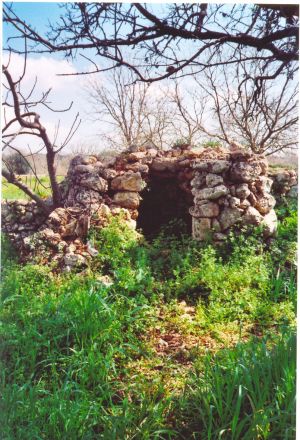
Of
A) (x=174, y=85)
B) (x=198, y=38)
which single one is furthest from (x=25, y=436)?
(x=198, y=38)

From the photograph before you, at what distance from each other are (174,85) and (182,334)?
132cm

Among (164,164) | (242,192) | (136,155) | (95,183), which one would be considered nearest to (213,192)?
(242,192)

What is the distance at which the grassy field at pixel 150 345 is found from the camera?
1697mm

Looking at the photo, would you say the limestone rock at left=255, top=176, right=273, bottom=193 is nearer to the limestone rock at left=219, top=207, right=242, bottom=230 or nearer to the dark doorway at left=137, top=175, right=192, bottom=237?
the limestone rock at left=219, top=207, right=242, bottom=230

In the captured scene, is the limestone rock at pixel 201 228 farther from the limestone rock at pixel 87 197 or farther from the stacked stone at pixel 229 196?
the limestone rock at pixel 87 197

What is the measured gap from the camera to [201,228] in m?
3.62

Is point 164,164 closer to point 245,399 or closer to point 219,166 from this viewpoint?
point 219,166

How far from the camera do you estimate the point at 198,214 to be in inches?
144

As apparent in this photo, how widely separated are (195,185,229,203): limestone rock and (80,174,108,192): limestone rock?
0.82 meters

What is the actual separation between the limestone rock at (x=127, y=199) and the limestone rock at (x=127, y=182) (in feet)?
0.16

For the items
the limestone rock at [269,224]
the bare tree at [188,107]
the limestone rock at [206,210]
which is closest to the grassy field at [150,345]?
the limestone rock at [269,224]

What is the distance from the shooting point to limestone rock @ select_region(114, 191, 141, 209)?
376cm

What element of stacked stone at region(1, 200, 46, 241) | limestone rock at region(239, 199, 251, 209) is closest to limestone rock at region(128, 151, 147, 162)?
stacked stone at region(1, 200, 46, 241)

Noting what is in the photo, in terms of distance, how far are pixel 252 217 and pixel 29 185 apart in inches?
72.8
